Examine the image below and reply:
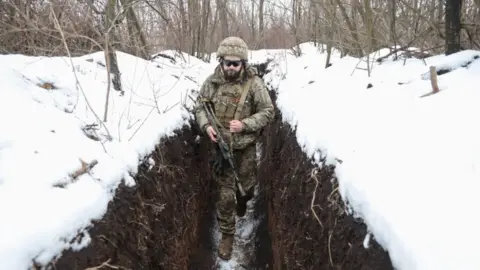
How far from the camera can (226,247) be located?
3.97m

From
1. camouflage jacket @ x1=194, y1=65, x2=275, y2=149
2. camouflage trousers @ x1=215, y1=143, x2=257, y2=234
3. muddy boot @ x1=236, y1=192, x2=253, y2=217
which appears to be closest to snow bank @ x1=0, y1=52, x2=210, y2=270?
camouflage jacket @ x1=194, y1=65, x2=275, y2=149

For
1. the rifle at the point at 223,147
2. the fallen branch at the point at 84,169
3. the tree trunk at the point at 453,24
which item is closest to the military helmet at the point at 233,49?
the rifle at the point at 223,147

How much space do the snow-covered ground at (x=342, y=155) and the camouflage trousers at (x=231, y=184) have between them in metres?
0.47

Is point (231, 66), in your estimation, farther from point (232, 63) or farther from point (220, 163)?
point (220, 163)

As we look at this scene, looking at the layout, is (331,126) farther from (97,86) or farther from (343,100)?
(97,86)

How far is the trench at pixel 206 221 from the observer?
1.96m

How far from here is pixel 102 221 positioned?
198cm

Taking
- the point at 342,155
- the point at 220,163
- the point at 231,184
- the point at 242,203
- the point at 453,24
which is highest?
the point at 453,24

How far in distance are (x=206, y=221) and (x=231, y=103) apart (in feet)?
5.80

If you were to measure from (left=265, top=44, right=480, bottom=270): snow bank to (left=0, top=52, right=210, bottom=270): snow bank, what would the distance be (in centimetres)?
154

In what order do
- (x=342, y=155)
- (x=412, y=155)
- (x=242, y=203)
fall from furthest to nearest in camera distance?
(x=242, y=203)
(x=342, y=155)
(x=412, y=155)

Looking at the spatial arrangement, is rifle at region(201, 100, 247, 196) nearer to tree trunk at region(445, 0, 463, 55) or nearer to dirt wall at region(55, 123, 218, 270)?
dirt wall at region(55, 123, 218, 270)

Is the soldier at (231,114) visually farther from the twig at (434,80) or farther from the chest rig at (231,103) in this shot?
the twig at (434,80)

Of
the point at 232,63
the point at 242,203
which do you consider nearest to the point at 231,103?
the point at 232,63
